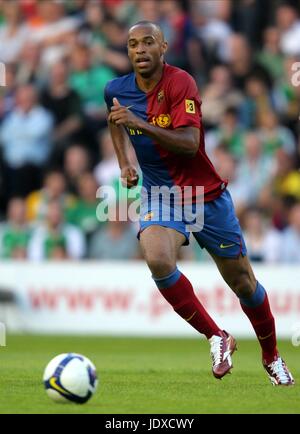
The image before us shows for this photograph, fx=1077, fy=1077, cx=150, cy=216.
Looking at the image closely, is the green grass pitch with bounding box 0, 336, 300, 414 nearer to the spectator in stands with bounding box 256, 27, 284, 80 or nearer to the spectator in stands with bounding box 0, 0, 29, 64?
the spectator in stands with bounding box 256, 27, 284, 80

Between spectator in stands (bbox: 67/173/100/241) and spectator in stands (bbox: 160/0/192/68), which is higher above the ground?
spectator in stands (bbox: 160/0/192/68)

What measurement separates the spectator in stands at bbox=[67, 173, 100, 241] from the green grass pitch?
2819 millimetres

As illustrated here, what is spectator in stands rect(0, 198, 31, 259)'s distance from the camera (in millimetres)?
15844

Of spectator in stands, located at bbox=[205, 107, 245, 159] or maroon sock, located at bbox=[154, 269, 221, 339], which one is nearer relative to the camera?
maroon sock, located at bbox=[154, 269, 221, 339]

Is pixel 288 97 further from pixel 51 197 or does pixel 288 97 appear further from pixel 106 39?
pixel 51 197

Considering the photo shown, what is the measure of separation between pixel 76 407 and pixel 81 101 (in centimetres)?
1069

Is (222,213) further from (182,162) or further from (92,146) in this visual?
(92,146)

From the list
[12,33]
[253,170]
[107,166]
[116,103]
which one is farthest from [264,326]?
[12,33]

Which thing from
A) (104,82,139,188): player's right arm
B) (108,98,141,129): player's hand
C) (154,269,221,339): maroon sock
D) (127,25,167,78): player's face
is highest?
(127,25,167,78): player's face

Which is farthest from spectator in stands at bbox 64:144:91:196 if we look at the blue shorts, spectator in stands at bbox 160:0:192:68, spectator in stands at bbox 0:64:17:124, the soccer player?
the blue shorts

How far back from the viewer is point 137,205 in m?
14.9

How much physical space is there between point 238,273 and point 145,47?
1855 mm

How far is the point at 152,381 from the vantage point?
27.3 ft
